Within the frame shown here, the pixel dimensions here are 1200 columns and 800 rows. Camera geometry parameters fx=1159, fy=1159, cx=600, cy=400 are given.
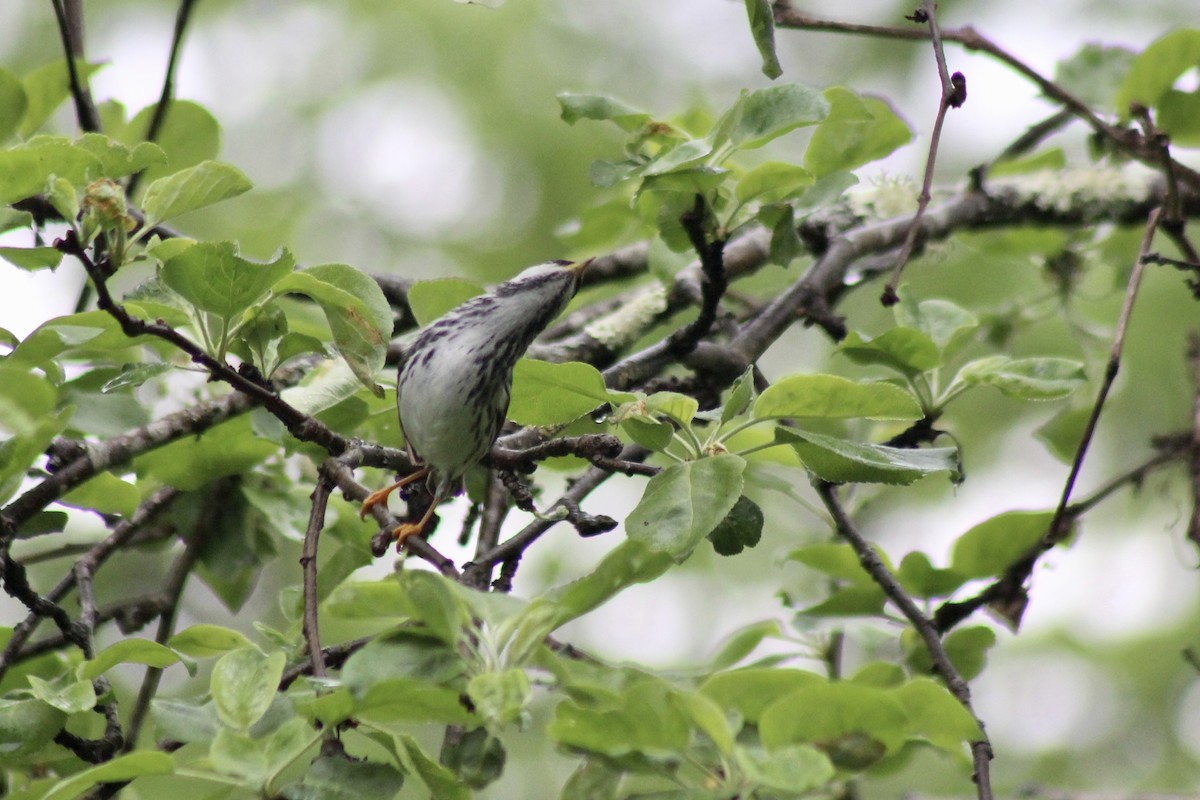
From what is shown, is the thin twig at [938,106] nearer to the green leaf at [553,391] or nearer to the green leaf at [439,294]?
the green leaf at [553,391]

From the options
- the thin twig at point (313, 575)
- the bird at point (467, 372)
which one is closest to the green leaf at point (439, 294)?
the bird at point (467, 372)

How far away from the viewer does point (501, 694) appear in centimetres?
136

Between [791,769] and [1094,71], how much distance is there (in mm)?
2967

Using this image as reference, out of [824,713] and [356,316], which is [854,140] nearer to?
[356,316]

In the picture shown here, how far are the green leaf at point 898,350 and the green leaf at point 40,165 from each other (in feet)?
4.53

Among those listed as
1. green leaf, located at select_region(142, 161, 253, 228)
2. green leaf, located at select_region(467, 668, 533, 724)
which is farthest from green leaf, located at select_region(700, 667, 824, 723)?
green leaf, located at select_region(142, 161, 253, 228)

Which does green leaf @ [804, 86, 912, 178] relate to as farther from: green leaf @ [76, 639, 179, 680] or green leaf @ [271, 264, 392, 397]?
green leaf @ [76, 639, 179, 680]

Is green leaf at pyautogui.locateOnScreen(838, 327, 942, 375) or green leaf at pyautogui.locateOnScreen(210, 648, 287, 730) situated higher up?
green leaf at pyautogui.locateOnScreen(838, 327, 942, 375)

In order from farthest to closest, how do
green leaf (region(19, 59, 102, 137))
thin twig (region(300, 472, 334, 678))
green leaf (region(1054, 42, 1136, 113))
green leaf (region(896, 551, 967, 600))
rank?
green leaf (region(1054, 42, 1136, 113)) < green leaf (region(19, 59, 102, 137)) < green leaf (region(896, 551, 967, 600)) < thin twig (region(300, 472, 334, 678))

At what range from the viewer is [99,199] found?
1.78 metres

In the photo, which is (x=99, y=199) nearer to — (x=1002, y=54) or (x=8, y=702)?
(x=8, y=702)

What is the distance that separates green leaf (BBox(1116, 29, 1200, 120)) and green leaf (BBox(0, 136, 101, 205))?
106 inches

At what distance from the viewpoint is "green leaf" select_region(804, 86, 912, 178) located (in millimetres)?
2633

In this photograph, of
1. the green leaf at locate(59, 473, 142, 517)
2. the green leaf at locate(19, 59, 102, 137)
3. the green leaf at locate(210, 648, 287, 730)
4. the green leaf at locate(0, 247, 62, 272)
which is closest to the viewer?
the green leaf at locate(210, 648, 287, 730)
